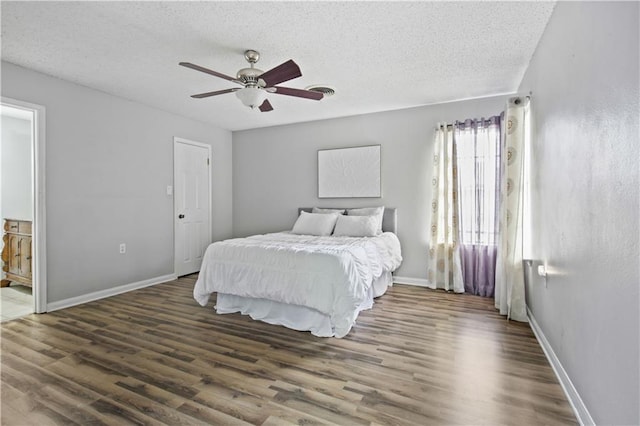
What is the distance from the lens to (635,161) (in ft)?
3.78

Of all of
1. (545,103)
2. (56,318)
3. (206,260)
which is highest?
(545,103)

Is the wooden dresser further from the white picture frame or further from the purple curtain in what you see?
the purple curtain

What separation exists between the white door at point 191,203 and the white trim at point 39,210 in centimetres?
163

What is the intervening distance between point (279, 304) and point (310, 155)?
285 centimetres

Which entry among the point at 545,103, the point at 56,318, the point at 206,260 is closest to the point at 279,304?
the point at 206,260

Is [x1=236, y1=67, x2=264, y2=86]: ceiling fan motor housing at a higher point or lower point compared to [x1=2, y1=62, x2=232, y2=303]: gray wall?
higher

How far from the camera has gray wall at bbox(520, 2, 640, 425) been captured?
1.20 metres

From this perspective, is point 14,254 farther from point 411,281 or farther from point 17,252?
point 411,281

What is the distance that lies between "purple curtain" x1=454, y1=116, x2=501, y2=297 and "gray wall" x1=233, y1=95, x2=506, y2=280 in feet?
1.00

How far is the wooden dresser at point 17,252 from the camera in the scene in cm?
379

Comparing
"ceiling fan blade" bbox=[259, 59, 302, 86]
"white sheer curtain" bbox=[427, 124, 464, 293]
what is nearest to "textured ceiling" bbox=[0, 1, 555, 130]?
"ceiling fan blade" bbox=[259, 59, 302, 86]

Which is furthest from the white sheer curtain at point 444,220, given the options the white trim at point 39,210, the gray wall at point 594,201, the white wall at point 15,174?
the white wall at point 15,174

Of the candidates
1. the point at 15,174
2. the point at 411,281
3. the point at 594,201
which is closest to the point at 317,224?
the point at 411,281

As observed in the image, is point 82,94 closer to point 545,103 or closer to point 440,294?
point 545,103
